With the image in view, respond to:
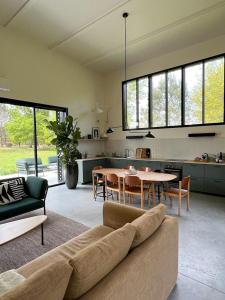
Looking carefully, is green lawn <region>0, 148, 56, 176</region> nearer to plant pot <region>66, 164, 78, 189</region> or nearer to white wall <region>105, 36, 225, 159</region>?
plant pot <region>66, 164, 78, 189</region>

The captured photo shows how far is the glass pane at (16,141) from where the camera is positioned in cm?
499

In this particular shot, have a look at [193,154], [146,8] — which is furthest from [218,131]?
[146,8]

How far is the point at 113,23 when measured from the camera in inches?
176

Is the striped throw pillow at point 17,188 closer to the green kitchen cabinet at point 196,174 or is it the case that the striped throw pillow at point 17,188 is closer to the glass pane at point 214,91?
the green kitchen cabinet at point 196,174

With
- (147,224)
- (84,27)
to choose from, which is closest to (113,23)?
(84,27)

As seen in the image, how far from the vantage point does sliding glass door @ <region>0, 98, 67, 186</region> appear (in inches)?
198

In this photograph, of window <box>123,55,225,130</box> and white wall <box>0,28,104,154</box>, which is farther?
window <box>123,55,225,130</box>

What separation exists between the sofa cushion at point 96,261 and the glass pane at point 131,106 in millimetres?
5850

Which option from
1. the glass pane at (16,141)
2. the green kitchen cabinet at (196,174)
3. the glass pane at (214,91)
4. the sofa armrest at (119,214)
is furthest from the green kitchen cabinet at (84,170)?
the sofa armrest at (119,214)

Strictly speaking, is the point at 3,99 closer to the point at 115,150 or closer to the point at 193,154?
the point at 115,150

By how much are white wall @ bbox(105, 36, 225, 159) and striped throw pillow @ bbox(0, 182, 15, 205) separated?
14.8 feet

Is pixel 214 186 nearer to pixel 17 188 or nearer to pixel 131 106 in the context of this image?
pixel 131 106

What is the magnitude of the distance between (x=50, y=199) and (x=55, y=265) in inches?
161

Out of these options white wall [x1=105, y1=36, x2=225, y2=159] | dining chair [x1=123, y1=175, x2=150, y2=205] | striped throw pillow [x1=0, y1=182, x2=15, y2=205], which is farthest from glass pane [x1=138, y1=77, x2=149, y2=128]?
striped throw pillow [x1=0, y1=182, x2=15, y2=205]
